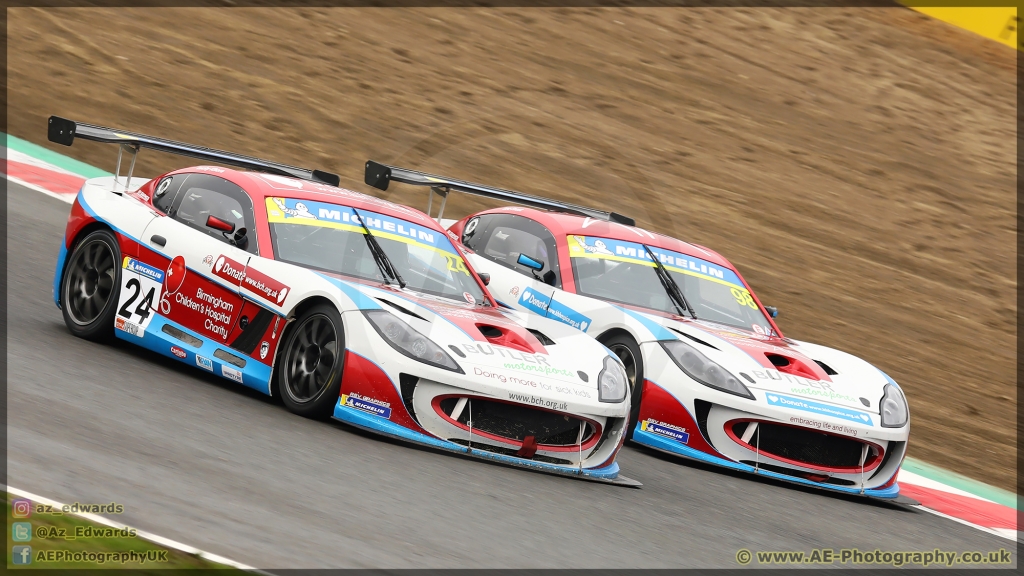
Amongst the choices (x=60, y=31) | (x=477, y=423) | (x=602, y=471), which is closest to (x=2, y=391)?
(x=477, y=423)

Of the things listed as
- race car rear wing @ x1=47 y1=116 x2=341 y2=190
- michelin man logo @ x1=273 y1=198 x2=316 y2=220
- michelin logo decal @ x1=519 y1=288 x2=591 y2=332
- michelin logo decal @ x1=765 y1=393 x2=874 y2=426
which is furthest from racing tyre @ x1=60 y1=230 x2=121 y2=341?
michelin logo decal @ x1=765 y1=393 x2=874 y2=426

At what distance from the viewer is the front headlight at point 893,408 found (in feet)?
26.0

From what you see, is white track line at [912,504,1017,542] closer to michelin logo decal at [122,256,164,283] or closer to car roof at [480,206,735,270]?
car roof at [480,206,735,270]

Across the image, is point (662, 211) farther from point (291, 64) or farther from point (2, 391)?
point (2, 391)

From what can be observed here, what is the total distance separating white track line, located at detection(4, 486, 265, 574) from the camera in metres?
4.36

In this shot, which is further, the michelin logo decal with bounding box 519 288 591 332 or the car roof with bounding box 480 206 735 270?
the car roof with bounding box 480 206 735 270

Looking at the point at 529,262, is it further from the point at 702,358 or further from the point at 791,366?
the point at 791,366

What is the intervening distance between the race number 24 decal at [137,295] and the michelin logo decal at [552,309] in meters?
2.70

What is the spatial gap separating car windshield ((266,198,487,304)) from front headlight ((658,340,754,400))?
4.21ft

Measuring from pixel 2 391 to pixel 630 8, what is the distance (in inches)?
641

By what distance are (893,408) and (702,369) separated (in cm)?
128

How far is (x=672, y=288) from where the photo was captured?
29.5 ft

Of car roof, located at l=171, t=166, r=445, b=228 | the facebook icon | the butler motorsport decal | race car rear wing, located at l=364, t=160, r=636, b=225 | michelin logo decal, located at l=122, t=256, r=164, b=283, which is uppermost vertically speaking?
race car rear wing, located at l=364, t=160, r=636, b=225

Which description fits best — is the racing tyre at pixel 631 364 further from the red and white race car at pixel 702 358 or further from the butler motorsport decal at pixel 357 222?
the butler motorsport decal at pixel 357 222
